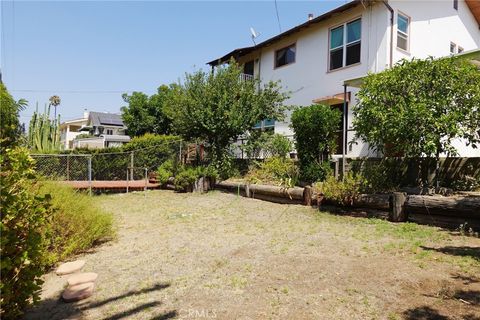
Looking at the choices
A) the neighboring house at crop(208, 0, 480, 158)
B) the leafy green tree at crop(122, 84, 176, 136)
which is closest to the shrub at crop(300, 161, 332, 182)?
the neighboring house at crop(208, 0, 480, 158)

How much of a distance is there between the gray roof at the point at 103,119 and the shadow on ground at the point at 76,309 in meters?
46.6

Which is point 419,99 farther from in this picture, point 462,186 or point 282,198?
point 282,198

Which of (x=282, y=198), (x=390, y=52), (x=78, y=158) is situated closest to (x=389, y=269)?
(x=282, y=198)

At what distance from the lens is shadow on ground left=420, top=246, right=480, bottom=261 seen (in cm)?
480

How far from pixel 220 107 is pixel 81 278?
365 inches

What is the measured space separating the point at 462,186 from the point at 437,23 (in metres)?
9.96

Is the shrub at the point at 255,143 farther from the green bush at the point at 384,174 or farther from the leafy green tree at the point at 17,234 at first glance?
the leafy green tree at the point at 17,234

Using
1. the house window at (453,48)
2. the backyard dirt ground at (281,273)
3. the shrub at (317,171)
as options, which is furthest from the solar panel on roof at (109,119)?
the backyard dirt ground at (281,273)

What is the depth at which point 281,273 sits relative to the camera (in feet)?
14.4

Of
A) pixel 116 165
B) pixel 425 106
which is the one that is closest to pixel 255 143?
pixel 116 165

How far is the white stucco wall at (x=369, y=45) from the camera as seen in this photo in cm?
1284

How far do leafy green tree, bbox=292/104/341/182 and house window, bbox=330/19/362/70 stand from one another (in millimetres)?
4720

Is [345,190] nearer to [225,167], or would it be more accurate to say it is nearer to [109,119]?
[225,167]

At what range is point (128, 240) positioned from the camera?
648 centimetres
